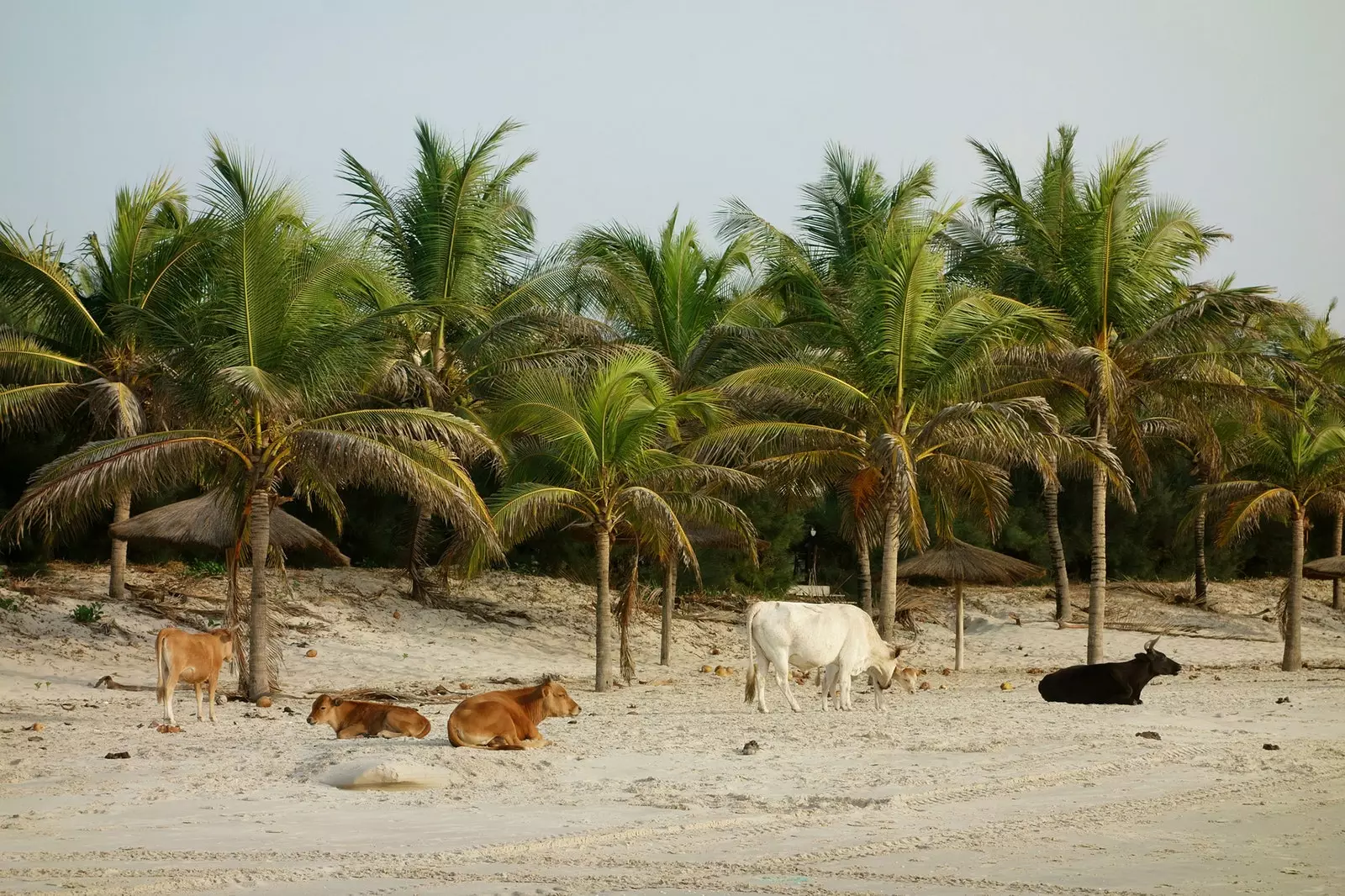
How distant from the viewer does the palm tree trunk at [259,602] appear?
15523 millimetres

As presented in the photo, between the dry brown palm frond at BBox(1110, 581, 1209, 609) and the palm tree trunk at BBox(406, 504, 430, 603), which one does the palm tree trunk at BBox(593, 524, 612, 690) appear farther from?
the dry brown palm frond at BBox(1110, 581, 1209, 609)

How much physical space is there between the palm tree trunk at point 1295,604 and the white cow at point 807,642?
999 cm

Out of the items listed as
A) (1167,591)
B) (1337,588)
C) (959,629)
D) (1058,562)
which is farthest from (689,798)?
(1337,588)

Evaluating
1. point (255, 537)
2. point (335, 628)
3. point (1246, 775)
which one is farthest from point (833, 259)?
point (1246, 775)

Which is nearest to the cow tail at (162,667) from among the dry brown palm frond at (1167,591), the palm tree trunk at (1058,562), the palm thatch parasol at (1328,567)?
the palm tree trunk at (1058,562)

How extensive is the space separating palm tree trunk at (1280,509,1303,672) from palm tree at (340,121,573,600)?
39.9 feet

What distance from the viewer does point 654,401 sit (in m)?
18.8

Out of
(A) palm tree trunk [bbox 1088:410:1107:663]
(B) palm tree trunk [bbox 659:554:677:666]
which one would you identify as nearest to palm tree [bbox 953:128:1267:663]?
(A) palm tree trunk [bbox 1088:410:1107:663]

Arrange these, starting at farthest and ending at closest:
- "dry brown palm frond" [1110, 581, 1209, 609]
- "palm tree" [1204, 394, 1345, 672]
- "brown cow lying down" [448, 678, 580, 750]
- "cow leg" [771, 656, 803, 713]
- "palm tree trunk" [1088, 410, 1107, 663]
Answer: "dry brown palm frond" [1110, 581, 1209, 609] < "palm tree" [1204, 394, 1345, 672] < "palm tree trunk" [1088, 410, 1107, 663] < "cow leg" [771, 656, 803, 713] < "brown cow lying down" [448, 678, 580, 750]

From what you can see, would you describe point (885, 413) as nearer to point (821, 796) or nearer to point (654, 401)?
point (654, 401)

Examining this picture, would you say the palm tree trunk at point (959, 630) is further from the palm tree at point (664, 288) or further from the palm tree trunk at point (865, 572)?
the palm tree at point (664, 288)

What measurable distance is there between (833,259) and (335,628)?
36.6ft

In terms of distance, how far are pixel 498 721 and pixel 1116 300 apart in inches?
531

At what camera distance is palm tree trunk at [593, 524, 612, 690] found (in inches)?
713
